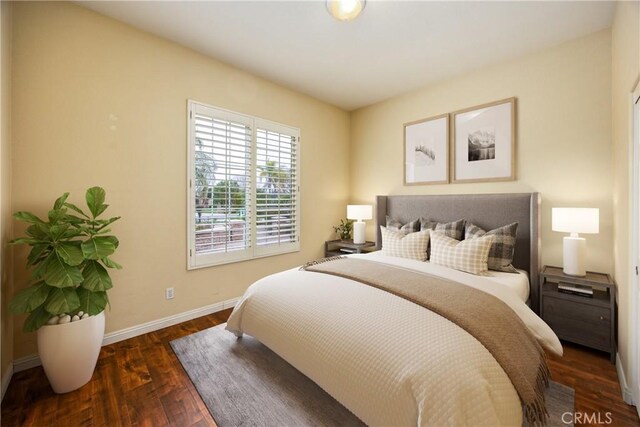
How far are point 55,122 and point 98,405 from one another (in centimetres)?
204

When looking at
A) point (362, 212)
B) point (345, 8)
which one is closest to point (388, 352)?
point (345, 8)

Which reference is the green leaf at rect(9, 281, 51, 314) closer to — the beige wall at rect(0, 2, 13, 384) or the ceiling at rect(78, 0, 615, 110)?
the beige wall at rect(0, 2, 13, 384)

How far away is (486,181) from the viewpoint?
308 centimetres

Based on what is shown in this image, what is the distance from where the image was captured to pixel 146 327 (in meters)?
2.52

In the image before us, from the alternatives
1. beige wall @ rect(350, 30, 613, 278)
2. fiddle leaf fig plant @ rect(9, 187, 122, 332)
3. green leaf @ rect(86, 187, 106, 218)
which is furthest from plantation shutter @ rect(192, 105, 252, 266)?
beige wall @ rect(350, 30, 613, 278)

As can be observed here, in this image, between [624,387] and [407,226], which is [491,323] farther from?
[407,226]

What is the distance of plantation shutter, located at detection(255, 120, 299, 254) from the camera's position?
3.35m

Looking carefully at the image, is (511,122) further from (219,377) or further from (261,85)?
(219,377)

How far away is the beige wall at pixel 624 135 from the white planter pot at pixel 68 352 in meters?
3.43

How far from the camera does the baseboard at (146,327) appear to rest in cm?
197

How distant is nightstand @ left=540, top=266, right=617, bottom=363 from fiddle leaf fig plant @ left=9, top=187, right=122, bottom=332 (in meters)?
3.51

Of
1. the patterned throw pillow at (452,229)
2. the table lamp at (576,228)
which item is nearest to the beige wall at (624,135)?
the table lamp at (576,228)

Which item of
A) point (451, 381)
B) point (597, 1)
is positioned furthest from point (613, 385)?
point (597, 1)

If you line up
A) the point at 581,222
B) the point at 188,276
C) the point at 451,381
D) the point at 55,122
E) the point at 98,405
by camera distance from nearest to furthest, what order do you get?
1. the point at 451,381
2. the point at 98,405
3. the point at 55,122
4. the point at 581,222
5. the point at 188,276
